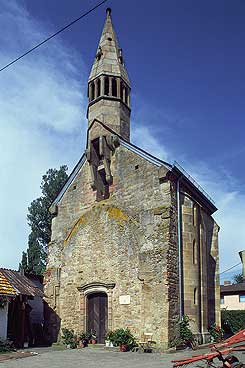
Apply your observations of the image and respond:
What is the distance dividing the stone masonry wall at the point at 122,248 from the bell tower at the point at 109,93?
2.03 metres

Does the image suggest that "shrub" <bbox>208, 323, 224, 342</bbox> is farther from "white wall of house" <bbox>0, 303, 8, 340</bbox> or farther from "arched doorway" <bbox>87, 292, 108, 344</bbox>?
"white wall of house" <bbox>0, 303, 8, 340</bbox>

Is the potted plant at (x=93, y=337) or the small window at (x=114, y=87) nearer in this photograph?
the potted plant at (x=93, y=337)

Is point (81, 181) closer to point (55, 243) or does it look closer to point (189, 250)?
point (55, 243)

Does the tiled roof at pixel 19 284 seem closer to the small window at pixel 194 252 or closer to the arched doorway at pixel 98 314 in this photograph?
the arched doorway at pixel 98 314

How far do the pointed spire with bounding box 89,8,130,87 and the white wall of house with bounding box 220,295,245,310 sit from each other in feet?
78.5

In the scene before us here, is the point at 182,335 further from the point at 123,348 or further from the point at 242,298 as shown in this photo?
the point at 242,298

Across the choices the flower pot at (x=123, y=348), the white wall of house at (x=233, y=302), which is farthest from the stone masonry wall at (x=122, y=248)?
the white wall of house at (x=233, y=302)

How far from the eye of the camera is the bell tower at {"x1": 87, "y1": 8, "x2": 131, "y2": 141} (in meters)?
23.8

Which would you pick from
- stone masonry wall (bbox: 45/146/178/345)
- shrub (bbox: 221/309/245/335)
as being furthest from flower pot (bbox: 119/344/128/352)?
shrub (bbox: 221/309/245/335)

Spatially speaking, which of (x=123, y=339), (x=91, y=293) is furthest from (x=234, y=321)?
(x=123, y=339)

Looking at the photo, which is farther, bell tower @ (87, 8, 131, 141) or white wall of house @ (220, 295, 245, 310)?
white wall of house @ (220, 295, 245, 310)

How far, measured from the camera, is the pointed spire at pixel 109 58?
24.7m

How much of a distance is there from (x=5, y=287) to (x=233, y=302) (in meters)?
26.2

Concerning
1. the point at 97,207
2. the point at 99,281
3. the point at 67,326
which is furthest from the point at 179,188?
the point at 67,326
